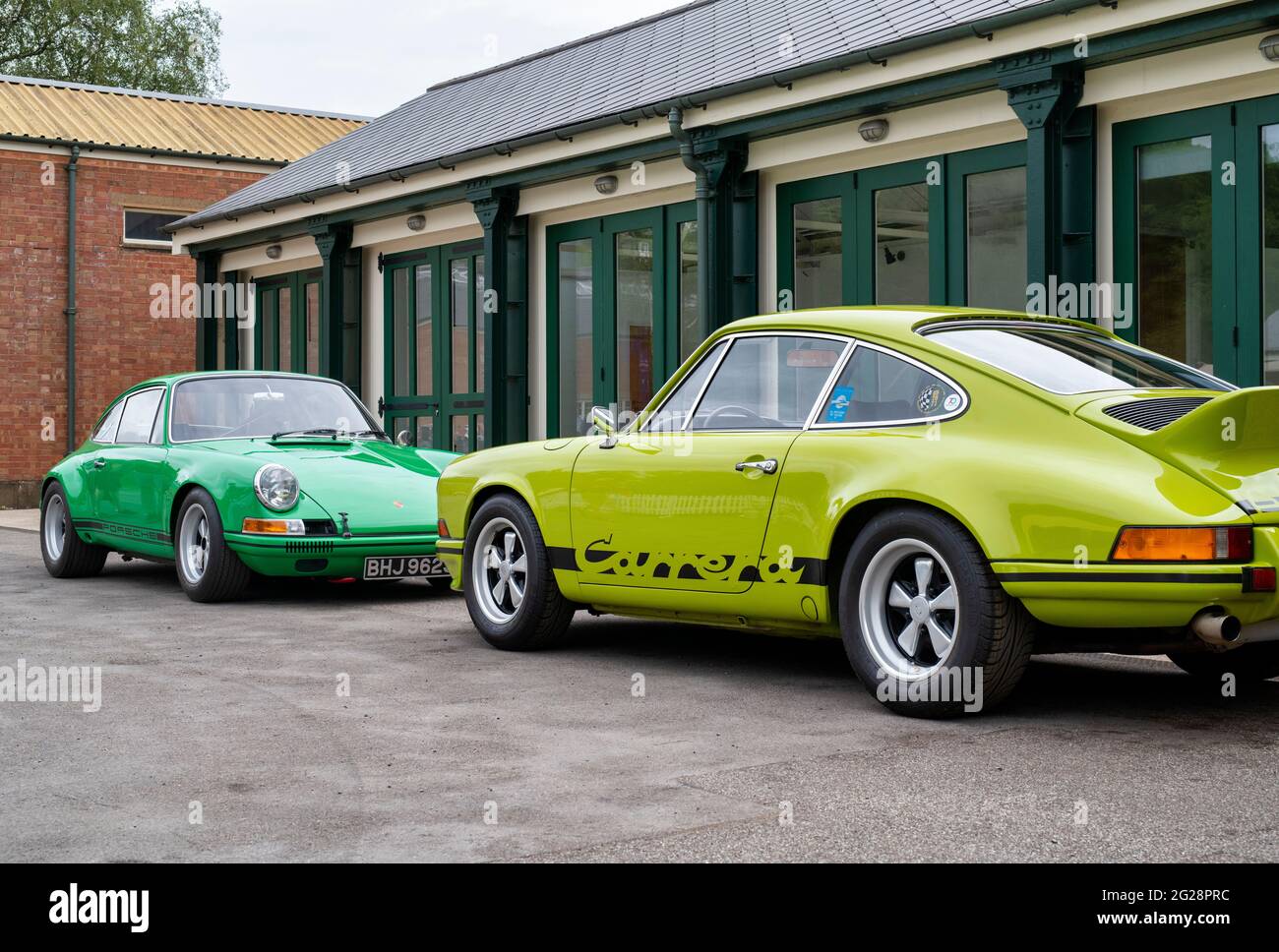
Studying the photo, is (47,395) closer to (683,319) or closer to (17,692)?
(683,319)

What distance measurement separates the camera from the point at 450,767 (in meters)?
4.82

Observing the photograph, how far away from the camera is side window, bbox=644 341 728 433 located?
670cm

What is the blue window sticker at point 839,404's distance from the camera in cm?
597

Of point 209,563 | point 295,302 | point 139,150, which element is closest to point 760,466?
point 209,563

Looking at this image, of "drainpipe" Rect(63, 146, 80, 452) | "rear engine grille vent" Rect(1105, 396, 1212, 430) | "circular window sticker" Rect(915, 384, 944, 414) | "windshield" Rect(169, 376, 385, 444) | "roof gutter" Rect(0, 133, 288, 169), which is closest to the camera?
"rear engine grille vent" Rect(1105, 396, 1212, 430)

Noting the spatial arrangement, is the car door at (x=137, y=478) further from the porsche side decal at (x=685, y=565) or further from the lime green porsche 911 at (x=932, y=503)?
the porsche side decal at (x=685, y=565)

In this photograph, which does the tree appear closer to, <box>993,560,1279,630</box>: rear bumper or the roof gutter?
the roof gutter

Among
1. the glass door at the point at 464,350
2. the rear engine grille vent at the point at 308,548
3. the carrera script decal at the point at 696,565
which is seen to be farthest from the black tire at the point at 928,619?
the glass door at the point at 464,350

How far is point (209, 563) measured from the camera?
9438 mm

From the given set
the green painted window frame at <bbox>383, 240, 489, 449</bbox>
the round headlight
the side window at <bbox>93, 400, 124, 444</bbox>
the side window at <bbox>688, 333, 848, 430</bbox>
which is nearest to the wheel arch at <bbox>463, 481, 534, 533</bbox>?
the side window at <bbox>688, 333, 848, 430</bbox>

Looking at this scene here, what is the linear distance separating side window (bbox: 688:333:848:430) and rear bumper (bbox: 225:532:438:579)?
10.7 feet
